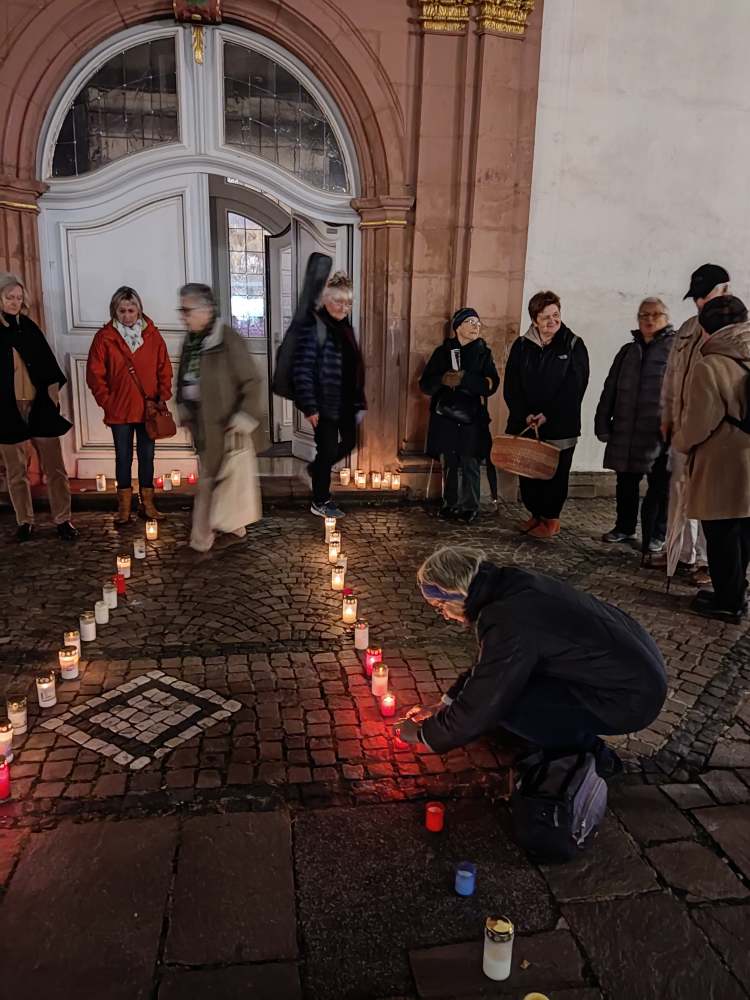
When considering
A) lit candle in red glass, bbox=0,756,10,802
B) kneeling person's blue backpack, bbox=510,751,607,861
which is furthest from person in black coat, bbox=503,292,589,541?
lit candle in red glass, bbox=0,756,10,802

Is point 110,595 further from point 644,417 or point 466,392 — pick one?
point 644,417

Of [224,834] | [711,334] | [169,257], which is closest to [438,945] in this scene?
[224,834]

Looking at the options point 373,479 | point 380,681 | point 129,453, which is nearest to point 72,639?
point 380,681

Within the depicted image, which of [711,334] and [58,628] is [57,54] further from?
[711,334]

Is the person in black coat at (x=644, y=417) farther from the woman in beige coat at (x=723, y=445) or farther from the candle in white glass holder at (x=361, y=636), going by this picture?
the candle in white glass holder at (x=361, y=636)

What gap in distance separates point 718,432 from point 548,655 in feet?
9.28

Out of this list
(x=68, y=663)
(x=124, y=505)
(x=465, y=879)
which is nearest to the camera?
(x=465, y=879)

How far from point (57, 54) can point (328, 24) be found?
2569 mm

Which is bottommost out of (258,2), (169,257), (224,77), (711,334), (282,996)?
(282,996)

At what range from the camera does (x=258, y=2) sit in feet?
25.0

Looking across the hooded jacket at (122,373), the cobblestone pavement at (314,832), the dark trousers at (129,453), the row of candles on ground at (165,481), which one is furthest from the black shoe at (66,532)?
the cobblestone pavement at (314,832)

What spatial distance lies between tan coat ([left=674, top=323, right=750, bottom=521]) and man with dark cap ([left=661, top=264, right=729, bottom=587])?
0.93 feet

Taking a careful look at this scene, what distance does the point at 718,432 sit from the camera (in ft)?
16.5

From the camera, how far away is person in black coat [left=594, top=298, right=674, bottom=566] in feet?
21.2
